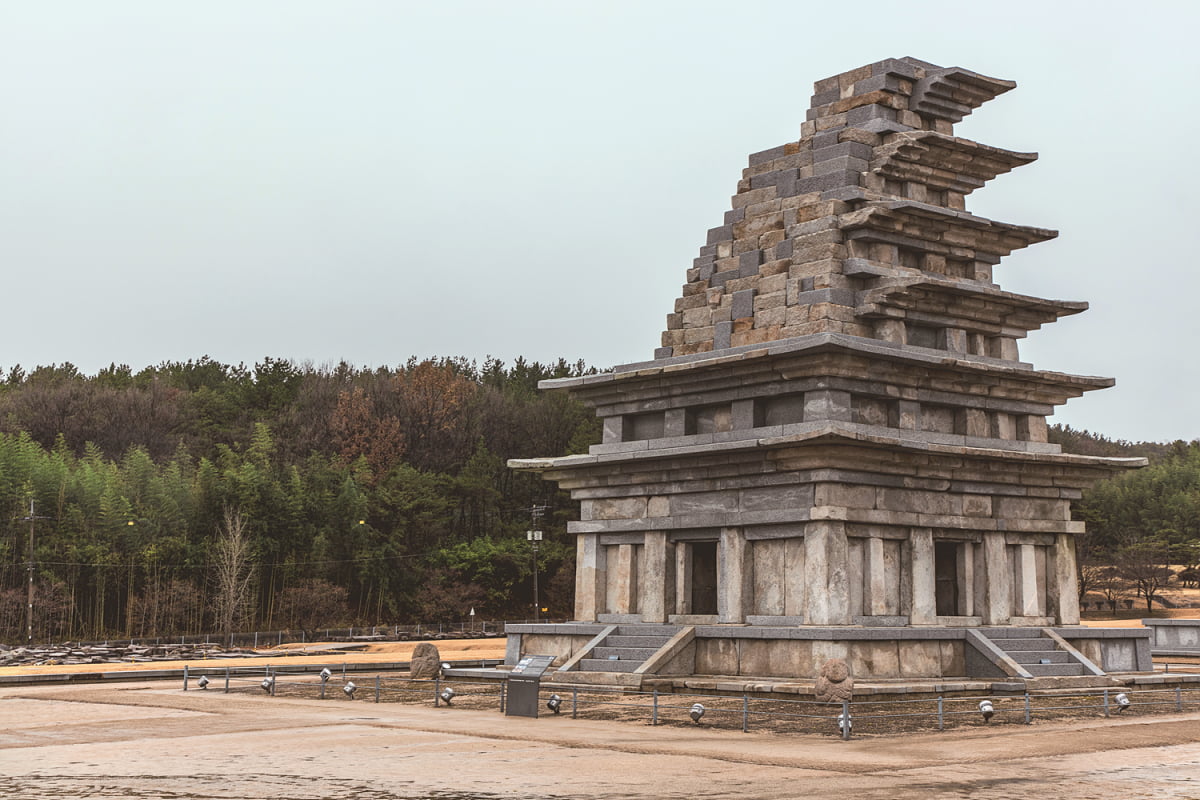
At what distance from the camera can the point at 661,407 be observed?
29875 millimetres

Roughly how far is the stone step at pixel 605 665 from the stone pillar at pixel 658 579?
226cm

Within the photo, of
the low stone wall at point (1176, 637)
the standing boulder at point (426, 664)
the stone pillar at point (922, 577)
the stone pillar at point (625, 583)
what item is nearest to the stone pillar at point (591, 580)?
the stone pillar at point (625, 583)

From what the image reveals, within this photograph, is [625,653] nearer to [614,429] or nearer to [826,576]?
[826,576]

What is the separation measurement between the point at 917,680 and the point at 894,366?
683 centimetres

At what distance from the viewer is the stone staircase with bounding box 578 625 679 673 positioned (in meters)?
26.5

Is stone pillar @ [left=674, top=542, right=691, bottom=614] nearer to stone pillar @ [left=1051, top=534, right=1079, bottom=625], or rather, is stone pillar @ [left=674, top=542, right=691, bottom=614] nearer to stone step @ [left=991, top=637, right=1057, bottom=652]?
stone step @ [left=991, top=637, right=1057, bottom=652]

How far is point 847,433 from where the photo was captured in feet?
81.2

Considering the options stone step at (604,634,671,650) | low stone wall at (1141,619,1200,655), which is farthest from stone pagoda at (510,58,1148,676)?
low stone wall at (1141,619,1200,655)

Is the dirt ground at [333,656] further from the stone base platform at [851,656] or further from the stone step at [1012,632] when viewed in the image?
the stone step at [1012,632]

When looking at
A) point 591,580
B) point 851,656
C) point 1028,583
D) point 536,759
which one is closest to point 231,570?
point 591,580

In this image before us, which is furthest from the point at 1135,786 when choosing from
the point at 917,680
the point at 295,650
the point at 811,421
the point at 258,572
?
the point at 258,572

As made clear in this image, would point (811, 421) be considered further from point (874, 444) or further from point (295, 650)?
point (295, 650)

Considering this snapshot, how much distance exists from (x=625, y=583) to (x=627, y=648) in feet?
8.48

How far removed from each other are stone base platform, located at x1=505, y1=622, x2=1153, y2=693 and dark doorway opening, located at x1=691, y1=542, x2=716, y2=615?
5.52 feet
